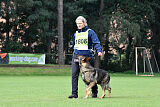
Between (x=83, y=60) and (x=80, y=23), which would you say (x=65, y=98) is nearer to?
(x=83, y=60)

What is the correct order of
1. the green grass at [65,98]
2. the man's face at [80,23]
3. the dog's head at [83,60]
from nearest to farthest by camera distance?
1. the green grass at [65,98]
2. the dog's head at [83,60]
3. the man's face at [80,23]

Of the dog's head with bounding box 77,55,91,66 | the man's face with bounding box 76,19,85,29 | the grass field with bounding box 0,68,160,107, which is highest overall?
the man's face with bounding box 76,19,85,29

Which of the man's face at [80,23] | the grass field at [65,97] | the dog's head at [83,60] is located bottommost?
the grass field at [65,97]

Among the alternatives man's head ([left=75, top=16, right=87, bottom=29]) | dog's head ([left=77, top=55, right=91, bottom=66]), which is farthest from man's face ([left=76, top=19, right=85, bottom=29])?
dog's head ([left=77, top=55, right=91, bottom=66])

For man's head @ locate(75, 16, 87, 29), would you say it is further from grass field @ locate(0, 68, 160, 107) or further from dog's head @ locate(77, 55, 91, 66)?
grass field @ locate(0, 68, 160, 107)

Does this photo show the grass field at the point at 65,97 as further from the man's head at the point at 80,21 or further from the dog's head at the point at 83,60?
the man's head at the point at 80,21

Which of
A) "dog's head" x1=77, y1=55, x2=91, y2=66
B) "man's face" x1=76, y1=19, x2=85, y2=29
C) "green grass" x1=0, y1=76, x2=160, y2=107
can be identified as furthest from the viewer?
"man's face" x1=76, y1=19, x2=85, y2=29

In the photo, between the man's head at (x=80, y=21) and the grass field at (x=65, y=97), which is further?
the man's head at (x=80, y=21)

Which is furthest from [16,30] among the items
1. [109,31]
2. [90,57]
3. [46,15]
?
[90,57]

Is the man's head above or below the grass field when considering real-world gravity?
above

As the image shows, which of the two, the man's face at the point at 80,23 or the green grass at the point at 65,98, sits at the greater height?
the man's face at the point at 80,23

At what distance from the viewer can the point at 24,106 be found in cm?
922

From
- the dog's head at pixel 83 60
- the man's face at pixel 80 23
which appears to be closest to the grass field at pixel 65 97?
the dog's head at pixel 83 60

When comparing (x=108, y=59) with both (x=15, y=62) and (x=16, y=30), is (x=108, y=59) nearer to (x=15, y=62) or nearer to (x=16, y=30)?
(x=16, y=30)
